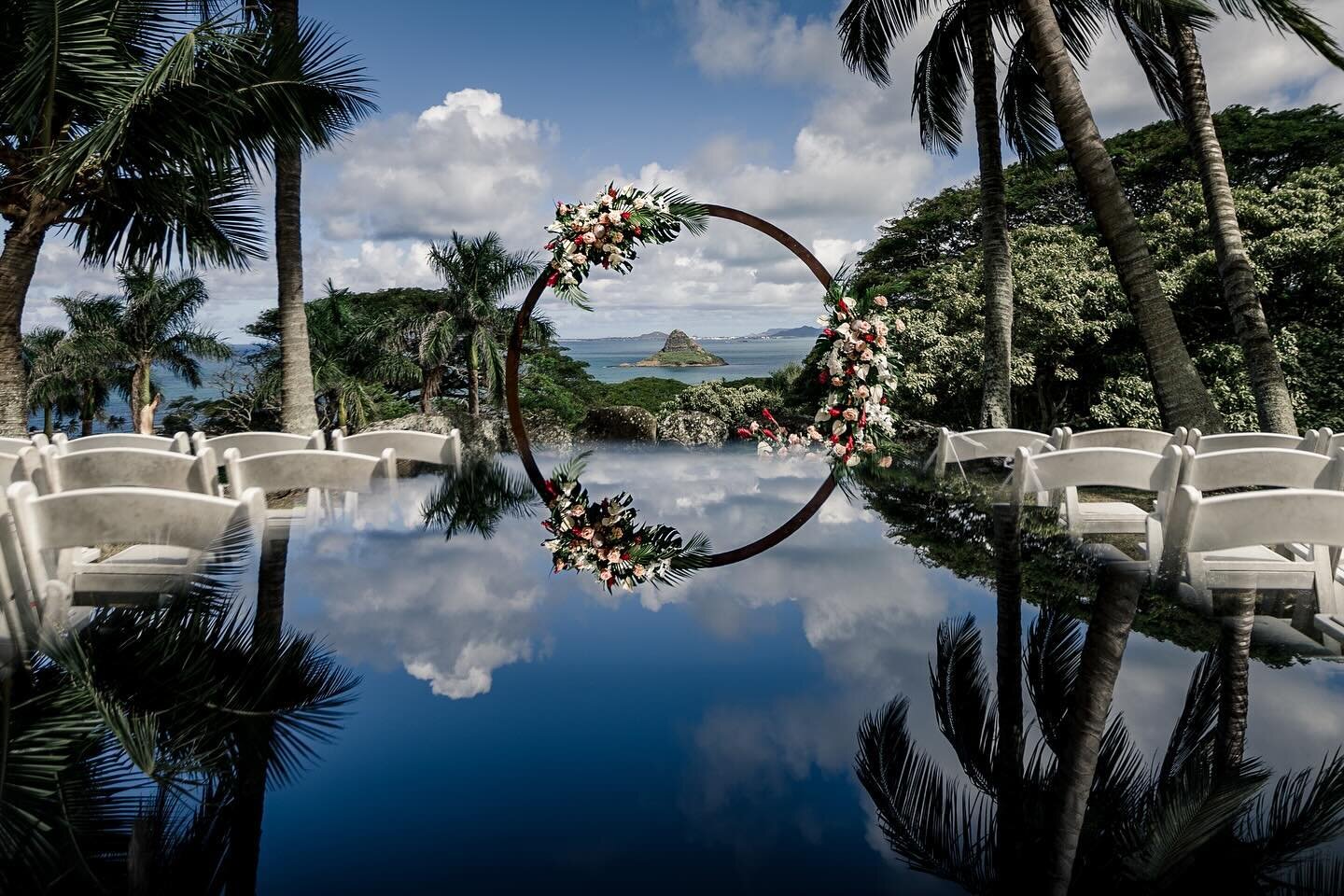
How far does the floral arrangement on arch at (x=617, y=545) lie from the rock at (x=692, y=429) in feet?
19.5

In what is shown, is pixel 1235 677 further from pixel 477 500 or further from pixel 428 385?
pixel 428 385

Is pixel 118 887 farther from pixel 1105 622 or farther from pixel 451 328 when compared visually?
pixel 451 328

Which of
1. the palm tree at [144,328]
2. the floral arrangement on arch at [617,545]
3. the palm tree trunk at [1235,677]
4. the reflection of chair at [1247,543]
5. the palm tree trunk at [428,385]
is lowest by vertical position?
the palm tree trunk at [1235,677]

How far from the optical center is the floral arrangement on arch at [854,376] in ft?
16.1

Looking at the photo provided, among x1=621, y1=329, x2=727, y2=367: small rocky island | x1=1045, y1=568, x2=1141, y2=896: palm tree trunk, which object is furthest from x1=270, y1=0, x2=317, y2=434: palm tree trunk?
x1=621, y1=329, x2=727, y2=367: small rocky island

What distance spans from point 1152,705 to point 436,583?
6.34 ft

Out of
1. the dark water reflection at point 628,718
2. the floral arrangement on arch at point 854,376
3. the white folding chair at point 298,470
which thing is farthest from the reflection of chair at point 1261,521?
the floral arrangement on arch at point 854,376

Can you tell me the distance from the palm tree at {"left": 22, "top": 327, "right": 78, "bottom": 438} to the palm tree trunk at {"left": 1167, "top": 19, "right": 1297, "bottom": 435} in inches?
767

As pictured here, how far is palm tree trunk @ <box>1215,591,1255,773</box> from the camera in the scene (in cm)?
140

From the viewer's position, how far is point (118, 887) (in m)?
1.04

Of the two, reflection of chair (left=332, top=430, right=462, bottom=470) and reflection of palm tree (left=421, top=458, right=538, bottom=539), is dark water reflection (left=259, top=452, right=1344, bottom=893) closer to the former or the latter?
reflection of palm tree (left=421, top=458, right=538, bottom=539)

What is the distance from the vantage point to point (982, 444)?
Answer: 456 cm

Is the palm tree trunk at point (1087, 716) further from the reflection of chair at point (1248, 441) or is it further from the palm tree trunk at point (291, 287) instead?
the palm tree trunk at point (291, 287)

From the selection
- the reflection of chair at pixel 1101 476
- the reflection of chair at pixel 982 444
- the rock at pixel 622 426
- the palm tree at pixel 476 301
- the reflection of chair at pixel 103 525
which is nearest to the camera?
the reflection of chair at pixel 103 525
